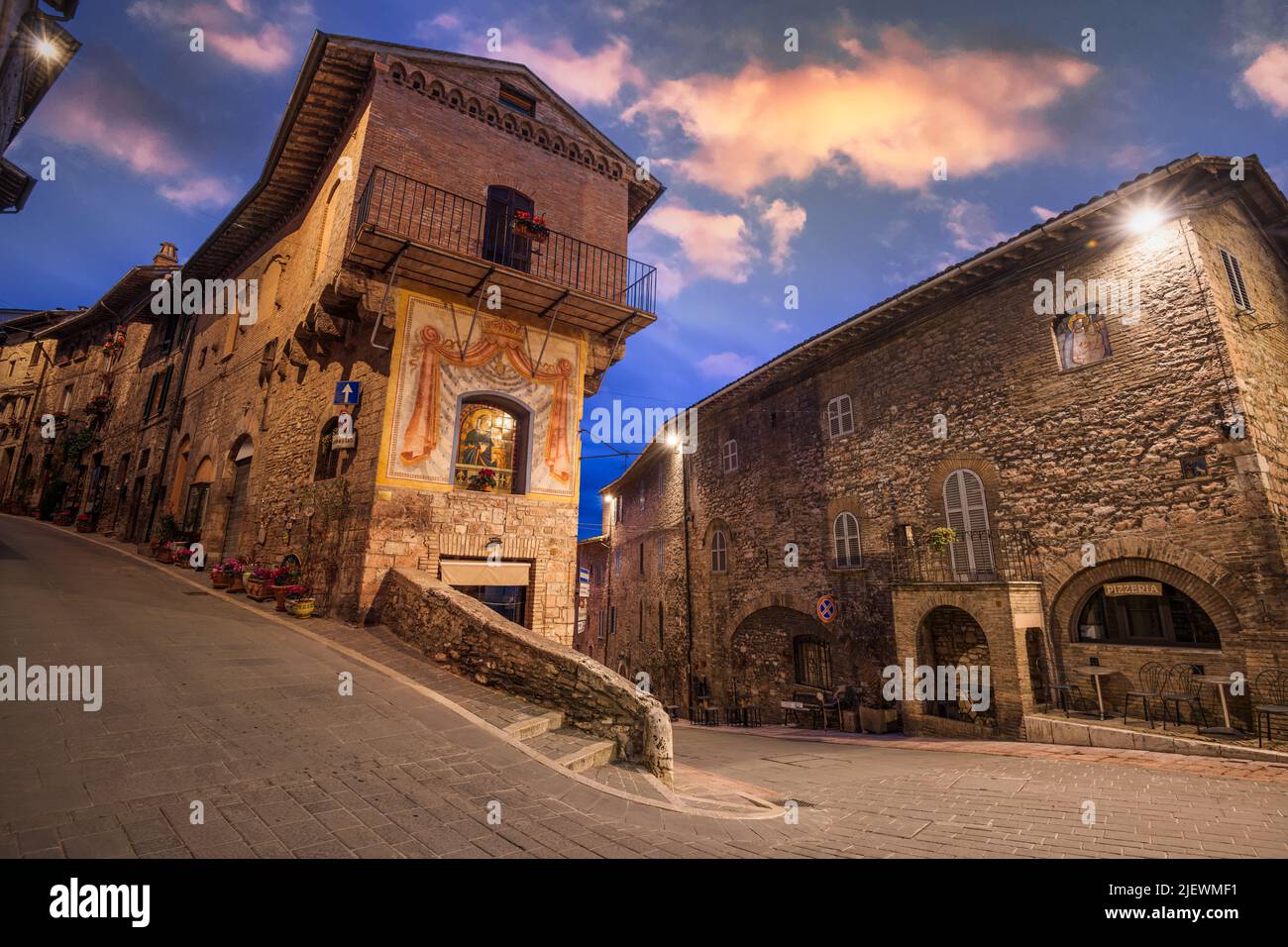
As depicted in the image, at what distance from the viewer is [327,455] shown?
1083 cm

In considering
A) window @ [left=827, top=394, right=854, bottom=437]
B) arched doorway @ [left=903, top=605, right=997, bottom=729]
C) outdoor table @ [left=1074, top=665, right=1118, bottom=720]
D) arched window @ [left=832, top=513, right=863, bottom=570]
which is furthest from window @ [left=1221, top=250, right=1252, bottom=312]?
arched window @ [left=832, top=513, right=863, bottom=570]

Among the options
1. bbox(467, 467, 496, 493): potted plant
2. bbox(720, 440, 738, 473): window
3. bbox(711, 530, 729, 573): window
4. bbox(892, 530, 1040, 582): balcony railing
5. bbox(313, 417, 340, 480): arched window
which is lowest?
bbox(892, 530, 1040, 582): balcony railing

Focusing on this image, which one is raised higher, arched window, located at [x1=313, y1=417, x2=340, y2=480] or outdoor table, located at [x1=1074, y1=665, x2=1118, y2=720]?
arched window, located at [x1=313, y1=417, x2=340, y2=480]

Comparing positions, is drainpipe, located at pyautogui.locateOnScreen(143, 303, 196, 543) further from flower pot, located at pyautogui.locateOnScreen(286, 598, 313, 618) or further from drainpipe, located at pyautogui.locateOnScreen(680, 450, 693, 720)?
drainpipe, located at pyautogui.locateOnScreen(680, 450, 693, 720)

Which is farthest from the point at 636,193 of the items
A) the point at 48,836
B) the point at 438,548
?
the point at 48,836

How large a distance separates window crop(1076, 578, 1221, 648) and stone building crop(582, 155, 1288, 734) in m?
0.04

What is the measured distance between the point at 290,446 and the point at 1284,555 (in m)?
18.5

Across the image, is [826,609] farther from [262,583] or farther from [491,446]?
[262,583]

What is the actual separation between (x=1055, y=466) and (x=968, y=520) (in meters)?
2.01

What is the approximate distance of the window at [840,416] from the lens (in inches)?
601

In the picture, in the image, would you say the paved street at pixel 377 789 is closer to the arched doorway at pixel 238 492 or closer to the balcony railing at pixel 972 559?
the balcony railing at pixel 972 559

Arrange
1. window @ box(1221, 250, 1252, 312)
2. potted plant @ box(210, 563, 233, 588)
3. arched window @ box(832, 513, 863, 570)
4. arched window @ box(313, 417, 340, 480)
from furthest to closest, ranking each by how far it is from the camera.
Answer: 1. arched window @ box(832, 513, 863, 570)
2. potted plant @ box(210, 563, 233, 588)
3. arched window @ box(313, 417, 340, 480)
4. window @ box(1221, 250, 1252, 312)

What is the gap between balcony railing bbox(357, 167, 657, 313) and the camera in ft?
33.0

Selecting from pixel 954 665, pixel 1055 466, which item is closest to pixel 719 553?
pixel 954 665
